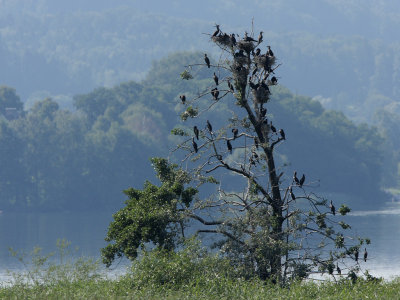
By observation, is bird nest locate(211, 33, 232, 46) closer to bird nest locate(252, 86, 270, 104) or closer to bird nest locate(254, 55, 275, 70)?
bird nest locate(254, 55, 275, 70)

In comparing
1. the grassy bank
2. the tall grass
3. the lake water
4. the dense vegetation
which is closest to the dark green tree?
the tall grass

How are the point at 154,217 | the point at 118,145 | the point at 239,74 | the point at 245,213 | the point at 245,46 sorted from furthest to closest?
the point at 118,145 → the point at 245,213 → the point at 239,74 → the point at 245,46 → the point at 154,217

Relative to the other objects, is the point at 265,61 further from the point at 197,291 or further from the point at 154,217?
the point at 197,291

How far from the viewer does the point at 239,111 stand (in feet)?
407

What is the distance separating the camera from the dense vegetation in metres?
118

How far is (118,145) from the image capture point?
12131 centimetres

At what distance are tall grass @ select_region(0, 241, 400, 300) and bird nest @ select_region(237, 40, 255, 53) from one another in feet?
19.3

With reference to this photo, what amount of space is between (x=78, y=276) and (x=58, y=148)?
102506mm

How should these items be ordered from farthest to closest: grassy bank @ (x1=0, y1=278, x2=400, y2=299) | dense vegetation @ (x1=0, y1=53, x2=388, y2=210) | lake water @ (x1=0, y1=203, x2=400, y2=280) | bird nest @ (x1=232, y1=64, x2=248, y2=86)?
1. dense vegetation @ (x1=0, y1=53, x2=388, y2=210)
2. lake water @ (x1=0, y1=203, x2=400, y2=280)
3. bird nest @ (x1=232, y1=64, x2=248, y2=86)
4. grassy bank @ (x1=0, y1=278, x2=400, y2=299)

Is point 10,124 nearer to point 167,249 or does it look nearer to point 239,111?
point 239,111

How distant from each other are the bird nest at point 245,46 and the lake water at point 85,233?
1273 inches

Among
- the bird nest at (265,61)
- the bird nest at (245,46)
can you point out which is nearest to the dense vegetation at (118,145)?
the bird nest at (245,46)

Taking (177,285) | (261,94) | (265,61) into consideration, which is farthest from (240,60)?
(177,285)

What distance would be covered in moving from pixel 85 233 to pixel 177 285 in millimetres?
68089
